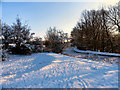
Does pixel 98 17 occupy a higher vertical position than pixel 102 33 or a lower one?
higher

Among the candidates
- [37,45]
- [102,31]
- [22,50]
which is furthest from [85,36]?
[22,50]

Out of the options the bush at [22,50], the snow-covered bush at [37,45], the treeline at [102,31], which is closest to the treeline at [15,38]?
the bush at [22,50]

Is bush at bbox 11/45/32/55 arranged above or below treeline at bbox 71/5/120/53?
below

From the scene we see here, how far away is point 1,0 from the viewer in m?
5.53

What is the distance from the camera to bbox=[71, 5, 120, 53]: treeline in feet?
39.5

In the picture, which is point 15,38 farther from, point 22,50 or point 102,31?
point 102,31

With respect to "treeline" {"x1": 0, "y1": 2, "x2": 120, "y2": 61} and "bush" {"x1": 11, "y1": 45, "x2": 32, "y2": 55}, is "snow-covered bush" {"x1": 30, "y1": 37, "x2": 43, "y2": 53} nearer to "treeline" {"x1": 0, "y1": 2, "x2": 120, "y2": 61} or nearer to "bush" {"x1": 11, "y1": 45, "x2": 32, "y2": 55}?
"treeline" {"x1": 0, "y1": 2, "x2": 120, "y2": 61}

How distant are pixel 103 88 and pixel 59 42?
33.8ft

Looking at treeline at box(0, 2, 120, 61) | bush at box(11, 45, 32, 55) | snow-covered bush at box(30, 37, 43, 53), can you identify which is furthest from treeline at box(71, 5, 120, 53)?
bush at box(11, 45, 32, 55)

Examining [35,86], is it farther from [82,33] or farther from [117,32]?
[82,33]

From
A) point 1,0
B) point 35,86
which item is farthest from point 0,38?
point 35,86

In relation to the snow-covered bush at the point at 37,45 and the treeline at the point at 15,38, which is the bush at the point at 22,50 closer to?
the treeline at the point at 15,38

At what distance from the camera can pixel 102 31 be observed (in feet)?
44.2

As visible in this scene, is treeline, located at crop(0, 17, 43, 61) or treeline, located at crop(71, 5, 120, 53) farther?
treeline, located at crop(71, 5, 120, 53)
